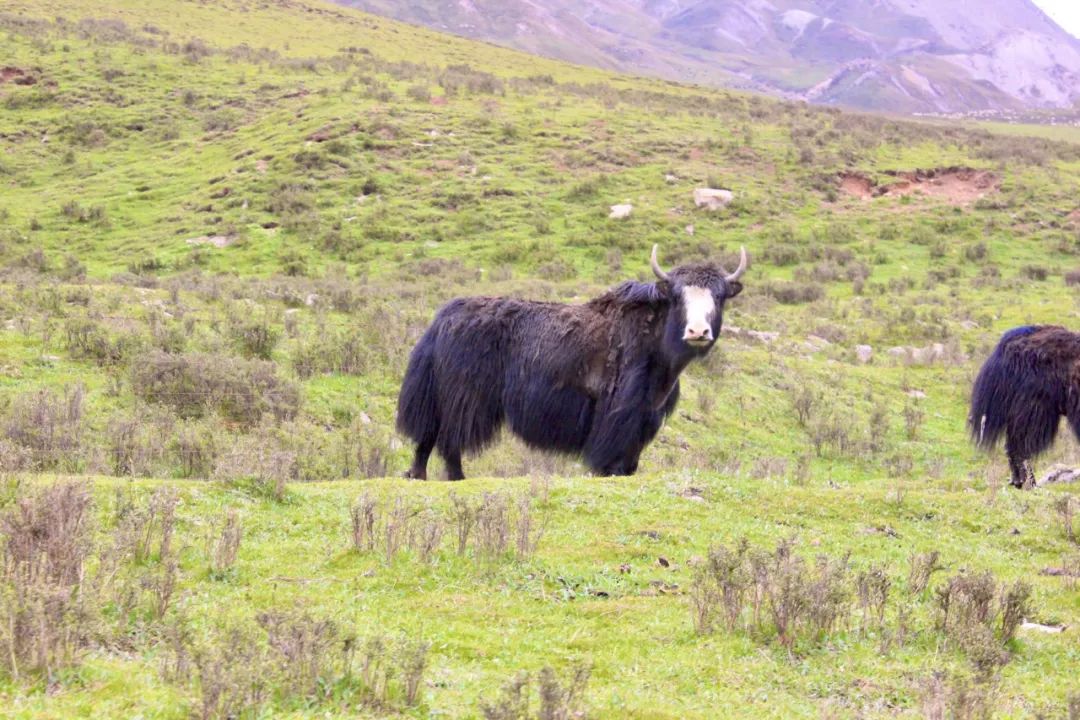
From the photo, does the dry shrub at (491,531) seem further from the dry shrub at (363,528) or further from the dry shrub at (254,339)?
the dry shrub at (254,339)

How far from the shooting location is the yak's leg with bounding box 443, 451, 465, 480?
11.1 metres

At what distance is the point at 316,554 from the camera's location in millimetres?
6953

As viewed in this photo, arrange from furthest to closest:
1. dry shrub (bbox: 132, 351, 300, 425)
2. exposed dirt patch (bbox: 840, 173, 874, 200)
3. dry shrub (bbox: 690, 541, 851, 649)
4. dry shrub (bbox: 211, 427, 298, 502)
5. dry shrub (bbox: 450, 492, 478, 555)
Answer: exposed dirt patch (bbox: 840, 173, 874, 200) < dry shrub (bbox: 132, 351, 300, 425) < dry shrub (bbox: 211, 427, 298, 502) < dry shrub (bbox: 450, 492, 478, 555) < dry shrub (bbox: 690, 541, 851, 649)

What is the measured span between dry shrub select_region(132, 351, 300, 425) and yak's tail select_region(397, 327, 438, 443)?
266cm

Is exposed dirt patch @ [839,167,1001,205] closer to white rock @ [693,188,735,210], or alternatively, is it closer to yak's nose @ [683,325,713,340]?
white rock @ [693,188,735,210]

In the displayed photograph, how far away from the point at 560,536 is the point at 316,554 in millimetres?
1931

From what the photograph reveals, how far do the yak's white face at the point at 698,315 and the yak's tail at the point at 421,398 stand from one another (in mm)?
3070

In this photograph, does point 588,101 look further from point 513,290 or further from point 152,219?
point 513,290

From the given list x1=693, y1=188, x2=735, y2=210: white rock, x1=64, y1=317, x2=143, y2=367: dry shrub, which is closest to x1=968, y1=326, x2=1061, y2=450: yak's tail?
x1=64, y1=317, x2=143, y2=367: dry shrub

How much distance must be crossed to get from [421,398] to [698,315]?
3383 millimetres

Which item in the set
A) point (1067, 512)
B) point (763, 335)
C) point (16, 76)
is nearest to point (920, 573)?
point (1067, 512)

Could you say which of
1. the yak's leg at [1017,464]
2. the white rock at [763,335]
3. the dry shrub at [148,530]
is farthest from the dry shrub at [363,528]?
the white rock at [763,335]

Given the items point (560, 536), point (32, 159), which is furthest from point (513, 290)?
point (32, 159)

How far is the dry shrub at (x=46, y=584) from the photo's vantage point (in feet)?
14.3
